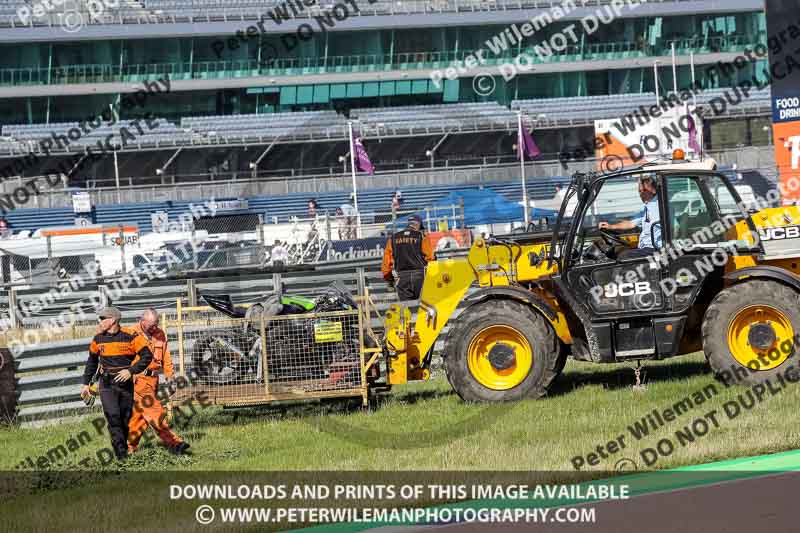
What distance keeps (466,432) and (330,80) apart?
4555 cm

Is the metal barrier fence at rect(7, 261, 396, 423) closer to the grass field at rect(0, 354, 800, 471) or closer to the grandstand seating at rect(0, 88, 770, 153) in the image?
the grass field at rect(0, 354, 800, 471)

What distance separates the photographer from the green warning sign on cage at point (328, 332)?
1155 centimetres

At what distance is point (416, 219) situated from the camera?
637 inches

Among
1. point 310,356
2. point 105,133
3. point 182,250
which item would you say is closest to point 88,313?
point 182,250

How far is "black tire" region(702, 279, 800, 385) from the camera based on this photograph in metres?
10.6

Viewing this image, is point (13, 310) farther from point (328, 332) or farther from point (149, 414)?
point (149, 414)

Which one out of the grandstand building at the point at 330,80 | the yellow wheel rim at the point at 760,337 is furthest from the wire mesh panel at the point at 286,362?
the grandstand building at the point at 330,80

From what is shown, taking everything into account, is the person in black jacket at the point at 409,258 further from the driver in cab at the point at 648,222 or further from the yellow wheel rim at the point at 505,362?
the driver in cab at the point at 648,222

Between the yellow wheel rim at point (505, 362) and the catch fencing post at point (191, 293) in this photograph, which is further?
the catch fencing post at point (191, 293)

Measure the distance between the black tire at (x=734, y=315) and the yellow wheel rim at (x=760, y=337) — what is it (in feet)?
0.12

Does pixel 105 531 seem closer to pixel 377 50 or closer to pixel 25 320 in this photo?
pixel 25 320

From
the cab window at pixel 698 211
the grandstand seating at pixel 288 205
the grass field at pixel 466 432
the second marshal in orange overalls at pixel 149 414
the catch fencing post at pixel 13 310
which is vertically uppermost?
the grandstand seating at pixel 288 205

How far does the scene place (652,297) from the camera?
10953 millimetres

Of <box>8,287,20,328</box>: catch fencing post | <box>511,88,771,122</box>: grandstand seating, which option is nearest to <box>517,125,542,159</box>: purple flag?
<box>511,88,771,122</box>: grandstand seating
